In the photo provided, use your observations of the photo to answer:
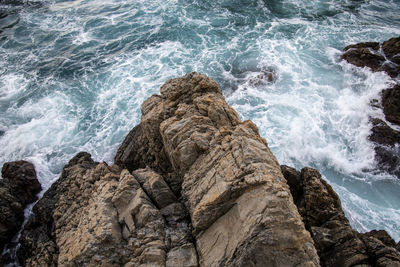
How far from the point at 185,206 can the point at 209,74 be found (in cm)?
1898

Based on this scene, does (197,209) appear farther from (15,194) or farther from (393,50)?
(393,50)

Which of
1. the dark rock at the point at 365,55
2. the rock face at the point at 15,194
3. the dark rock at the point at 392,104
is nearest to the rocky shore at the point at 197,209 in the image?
the rock face at the point at 15,194

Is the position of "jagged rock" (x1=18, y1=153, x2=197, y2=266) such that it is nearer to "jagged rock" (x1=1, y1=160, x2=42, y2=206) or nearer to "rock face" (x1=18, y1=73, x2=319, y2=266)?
"rock face" (x1=18, y1=73, x2=319, y2=266)

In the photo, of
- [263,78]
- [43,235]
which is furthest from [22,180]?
[263,78]

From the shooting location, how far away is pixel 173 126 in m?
11.8

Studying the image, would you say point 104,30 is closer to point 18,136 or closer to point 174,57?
point 174,57

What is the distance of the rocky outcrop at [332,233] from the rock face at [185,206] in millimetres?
3537

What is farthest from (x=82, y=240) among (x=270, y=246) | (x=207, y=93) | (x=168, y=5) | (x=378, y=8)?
(x=378, y=8)

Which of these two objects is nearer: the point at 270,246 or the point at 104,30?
the point at 270,246

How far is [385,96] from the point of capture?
21812 mm

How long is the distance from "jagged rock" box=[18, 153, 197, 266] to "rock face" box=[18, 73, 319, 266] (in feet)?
0.12

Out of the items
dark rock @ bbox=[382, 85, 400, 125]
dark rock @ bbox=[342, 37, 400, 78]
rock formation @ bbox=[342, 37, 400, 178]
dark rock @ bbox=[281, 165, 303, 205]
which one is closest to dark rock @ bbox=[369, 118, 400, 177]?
rock formation @ bbox=[342, 37, 400, 178]

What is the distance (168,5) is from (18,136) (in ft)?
90.8

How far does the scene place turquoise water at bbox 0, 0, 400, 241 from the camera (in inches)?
790
